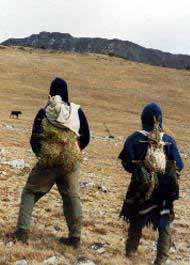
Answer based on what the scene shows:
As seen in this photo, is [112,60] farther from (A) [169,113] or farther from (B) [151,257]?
(B) [151,257]

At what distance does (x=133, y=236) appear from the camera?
875 cm

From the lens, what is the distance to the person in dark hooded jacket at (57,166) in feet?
28.9

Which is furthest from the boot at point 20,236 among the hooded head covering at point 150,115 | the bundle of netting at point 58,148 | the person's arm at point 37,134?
the hooded head covering at point 150,115

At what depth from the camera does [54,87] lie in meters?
8.95

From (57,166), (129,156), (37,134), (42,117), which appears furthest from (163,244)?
(42,117)

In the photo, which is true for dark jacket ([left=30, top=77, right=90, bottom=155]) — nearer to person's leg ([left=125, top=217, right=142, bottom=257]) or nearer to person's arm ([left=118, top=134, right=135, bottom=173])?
person's arm ([left=118, top=134, right=135, bottom=173])

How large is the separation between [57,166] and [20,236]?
107cm

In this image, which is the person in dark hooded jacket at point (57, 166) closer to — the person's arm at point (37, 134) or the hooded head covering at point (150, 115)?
the person's arm at point (37, 134)

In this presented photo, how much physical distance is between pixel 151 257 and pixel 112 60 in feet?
242

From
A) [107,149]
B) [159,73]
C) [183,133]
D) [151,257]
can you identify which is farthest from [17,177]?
[159,73]

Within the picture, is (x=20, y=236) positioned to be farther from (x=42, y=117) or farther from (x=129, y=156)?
(x=129, y=156)

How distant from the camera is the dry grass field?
9.52m

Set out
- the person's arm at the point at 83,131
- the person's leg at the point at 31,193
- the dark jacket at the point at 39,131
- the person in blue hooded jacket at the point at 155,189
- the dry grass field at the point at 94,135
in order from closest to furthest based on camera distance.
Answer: the person in blue hooded jacket at the point at 155,189
the person's leg at the point at 31,193
the dark jacket at the point at 39,131
the person's arm at the point at 83,131
the dry grass field at the point at 94,135

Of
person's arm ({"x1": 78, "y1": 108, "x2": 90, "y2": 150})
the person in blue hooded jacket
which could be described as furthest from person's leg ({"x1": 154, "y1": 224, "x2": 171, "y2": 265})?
person's arm ({"x1": 78, "y1": 108, "x2": 90, "y2": 150})
